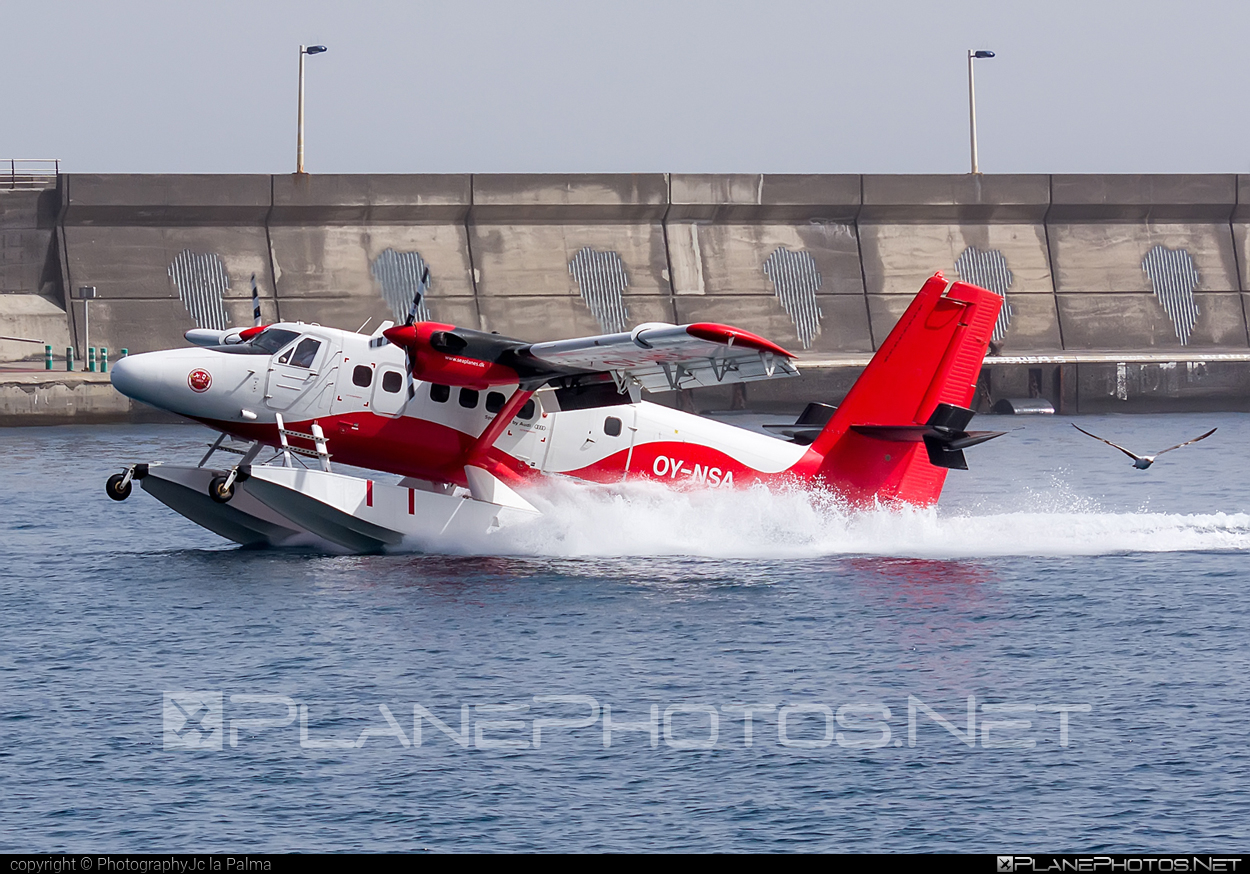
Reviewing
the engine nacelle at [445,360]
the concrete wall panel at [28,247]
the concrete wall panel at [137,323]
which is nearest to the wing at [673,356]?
the engine nacelle at [445,360]

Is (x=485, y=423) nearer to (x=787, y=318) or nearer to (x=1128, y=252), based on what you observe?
(x=787, y=318)

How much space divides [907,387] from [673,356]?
5.40m

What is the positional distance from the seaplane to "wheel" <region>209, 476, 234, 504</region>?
0.03 m

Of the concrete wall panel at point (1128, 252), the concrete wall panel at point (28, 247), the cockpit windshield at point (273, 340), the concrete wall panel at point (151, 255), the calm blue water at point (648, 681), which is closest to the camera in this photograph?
the calm blue water at point (648, 681)

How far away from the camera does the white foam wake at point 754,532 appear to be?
973 inches

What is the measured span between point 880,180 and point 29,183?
107 ft

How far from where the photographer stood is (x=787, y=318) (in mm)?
60750

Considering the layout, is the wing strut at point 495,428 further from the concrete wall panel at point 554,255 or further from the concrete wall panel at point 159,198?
the concrete wall panel at point 159,198

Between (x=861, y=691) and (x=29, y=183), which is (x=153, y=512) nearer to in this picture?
(x=861, y=691)

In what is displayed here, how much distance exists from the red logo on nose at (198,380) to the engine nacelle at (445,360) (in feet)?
8.90

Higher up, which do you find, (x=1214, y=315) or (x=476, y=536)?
(x=1214, y=315)

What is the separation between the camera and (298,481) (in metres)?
22.8

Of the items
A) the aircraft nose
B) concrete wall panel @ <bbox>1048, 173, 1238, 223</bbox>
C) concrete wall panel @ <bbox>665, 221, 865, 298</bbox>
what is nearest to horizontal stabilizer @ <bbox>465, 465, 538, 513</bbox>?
the aircraft nose

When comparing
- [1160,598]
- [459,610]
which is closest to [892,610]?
[1160,598]
